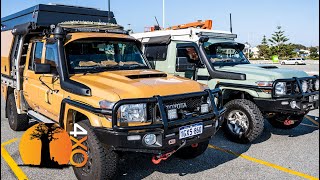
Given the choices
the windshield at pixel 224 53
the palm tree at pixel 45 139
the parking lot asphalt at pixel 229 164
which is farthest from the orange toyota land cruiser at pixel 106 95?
the windshield at pixel 224 53

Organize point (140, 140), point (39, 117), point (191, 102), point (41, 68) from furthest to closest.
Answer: point (39, 117)
point (41, 68)
point (191, 102)
point (140, 140)

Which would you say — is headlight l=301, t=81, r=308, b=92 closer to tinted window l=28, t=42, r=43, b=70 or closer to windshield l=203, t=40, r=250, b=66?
windshield l=203, t=40, r=250, b=66

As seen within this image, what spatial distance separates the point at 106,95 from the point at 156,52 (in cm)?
398

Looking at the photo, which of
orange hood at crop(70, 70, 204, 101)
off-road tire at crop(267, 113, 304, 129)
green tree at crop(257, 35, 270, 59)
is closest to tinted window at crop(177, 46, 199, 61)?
off-road tire at crop(267, 113, 304, 129)

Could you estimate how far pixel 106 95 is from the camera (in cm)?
371

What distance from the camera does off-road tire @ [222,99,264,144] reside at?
595 cm

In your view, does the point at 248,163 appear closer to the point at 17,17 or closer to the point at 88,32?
the point at 88,32

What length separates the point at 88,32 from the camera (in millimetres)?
5148

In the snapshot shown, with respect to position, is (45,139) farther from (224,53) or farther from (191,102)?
(224,53)

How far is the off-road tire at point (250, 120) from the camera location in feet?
19.5

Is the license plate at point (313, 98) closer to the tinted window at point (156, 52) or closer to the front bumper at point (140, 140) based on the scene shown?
the tinted window at point (156, 52)

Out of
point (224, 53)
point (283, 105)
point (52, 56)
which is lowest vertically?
point (283, 105)

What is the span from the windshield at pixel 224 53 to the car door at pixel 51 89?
3335 mm

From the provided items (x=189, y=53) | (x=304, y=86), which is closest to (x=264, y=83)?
(x=304, y=86)
